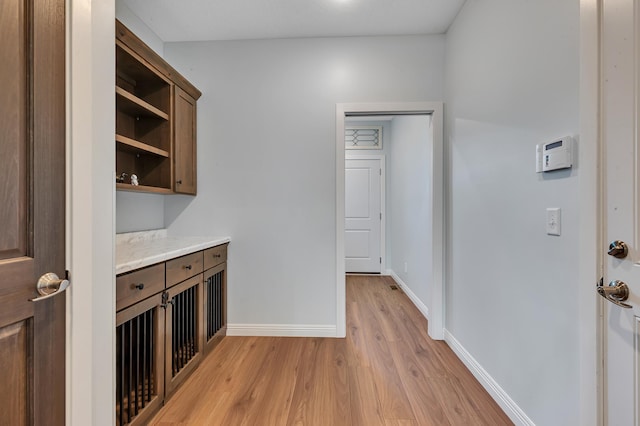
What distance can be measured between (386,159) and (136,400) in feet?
13.9

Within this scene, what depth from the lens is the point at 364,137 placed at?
4742mm

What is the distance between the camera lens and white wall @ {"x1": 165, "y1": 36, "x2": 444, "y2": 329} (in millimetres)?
2494

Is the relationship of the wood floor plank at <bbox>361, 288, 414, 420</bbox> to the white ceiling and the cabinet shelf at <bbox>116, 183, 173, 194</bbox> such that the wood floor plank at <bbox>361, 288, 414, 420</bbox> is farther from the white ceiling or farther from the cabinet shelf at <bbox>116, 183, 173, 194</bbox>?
the white ceiling

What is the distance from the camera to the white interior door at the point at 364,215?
471cm

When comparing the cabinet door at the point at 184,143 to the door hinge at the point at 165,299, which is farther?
the cabinet door at the point at 184,143

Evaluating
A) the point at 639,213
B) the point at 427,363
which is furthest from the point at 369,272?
the point at 639,213

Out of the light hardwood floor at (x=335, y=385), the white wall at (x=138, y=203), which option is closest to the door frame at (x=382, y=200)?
the light hardwood floor at (x=335, y=385)

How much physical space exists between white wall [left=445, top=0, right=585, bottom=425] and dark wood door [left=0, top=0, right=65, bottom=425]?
1.82m

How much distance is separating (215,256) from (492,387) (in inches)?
81.5

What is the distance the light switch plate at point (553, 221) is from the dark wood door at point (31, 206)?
6.06 ft

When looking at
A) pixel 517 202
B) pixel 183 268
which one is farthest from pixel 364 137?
pixel 183 268

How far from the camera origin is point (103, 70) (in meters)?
1.03

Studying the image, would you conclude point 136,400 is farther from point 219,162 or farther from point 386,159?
point 386,159

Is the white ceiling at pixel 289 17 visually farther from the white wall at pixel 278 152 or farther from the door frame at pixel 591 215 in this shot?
the door frame at pixel 591 215
